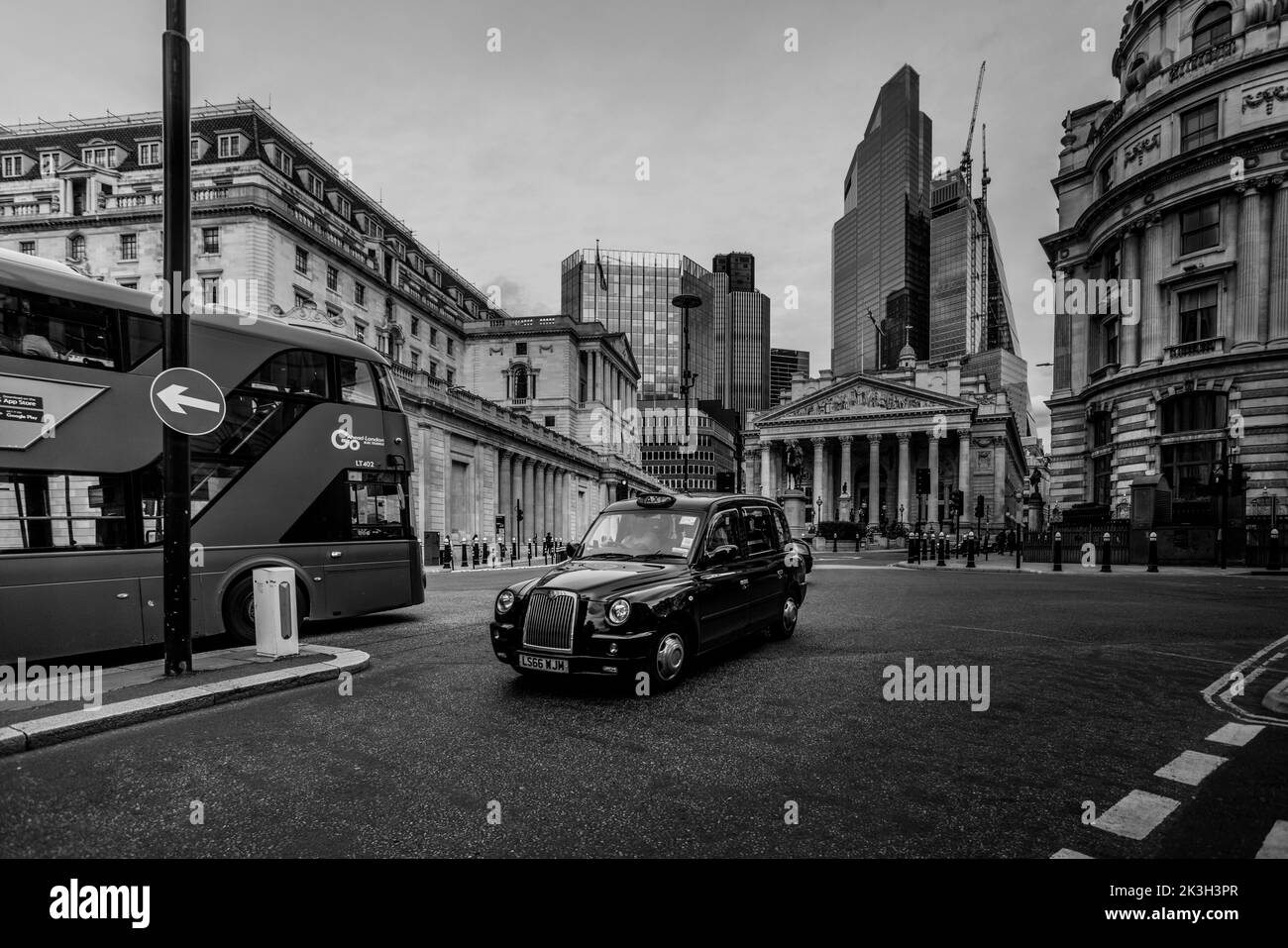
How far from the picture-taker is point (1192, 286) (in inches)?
1318

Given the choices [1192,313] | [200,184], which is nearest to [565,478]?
[200,184]

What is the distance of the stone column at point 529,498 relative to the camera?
53469 mm

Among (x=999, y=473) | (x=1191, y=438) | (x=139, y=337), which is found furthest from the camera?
(x=999, y=473)

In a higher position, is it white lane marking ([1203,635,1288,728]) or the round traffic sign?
the round traffic sign

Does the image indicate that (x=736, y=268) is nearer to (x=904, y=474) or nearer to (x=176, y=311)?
(x=904, y=474)

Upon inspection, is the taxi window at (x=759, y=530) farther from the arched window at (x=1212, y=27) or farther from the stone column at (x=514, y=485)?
the stone column at (x=514, y=485)

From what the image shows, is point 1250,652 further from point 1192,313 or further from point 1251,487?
point 1192,313

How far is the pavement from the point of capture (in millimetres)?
5078

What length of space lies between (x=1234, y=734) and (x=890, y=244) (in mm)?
179084

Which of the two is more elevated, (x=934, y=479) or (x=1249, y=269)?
(x=1249, y=269)

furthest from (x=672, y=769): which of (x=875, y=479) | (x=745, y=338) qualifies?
(x=745, y=338)

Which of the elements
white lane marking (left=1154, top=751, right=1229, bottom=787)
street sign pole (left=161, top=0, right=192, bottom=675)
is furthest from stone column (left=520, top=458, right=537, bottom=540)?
white lane marking (left=1154, top=751, right=1229, bottom=787)

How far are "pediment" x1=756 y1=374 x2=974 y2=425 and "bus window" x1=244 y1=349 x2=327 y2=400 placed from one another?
81.2m

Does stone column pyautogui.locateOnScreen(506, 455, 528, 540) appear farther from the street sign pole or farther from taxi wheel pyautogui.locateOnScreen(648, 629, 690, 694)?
taxi wheel pyautogui.locateOnScreen(648, 629, 690, 694)
